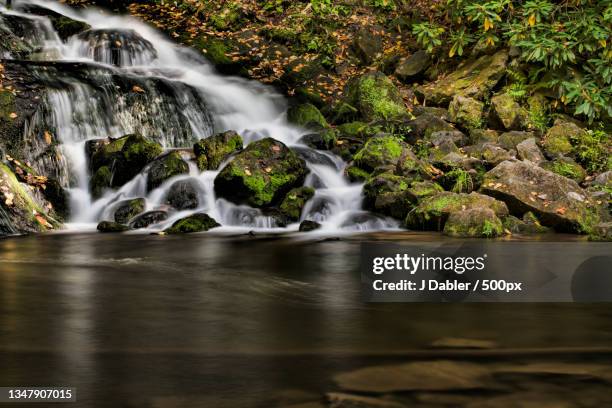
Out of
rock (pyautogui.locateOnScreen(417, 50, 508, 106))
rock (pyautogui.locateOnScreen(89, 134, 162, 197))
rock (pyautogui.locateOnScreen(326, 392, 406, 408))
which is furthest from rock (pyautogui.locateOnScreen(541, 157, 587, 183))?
rock (pyautogui.locateOnScreen(326, 392, 406, 408))

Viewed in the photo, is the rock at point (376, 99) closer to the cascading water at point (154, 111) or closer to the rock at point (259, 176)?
the cascading water at point (154, 111)

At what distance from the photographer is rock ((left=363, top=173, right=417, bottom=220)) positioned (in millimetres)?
10953

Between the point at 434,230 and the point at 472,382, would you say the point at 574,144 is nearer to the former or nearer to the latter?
the point at 434,230

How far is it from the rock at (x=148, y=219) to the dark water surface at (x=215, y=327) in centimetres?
341

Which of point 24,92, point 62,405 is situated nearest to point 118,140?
point 24,92

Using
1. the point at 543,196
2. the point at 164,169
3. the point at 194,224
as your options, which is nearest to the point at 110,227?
the point at 194,224

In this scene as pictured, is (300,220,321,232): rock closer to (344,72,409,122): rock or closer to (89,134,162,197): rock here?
(89,134,162,197): rock

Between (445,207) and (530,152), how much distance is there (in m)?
2.94

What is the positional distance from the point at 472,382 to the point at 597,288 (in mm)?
2993

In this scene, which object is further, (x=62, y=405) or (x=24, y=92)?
(x=24, y=92)

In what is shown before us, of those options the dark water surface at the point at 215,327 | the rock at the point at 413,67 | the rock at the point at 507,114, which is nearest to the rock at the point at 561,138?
the rock at the point at 507,114

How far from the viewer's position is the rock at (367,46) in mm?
19125

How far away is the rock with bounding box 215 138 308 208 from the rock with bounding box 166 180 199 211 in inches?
16.1

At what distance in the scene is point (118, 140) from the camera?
12.9 m
